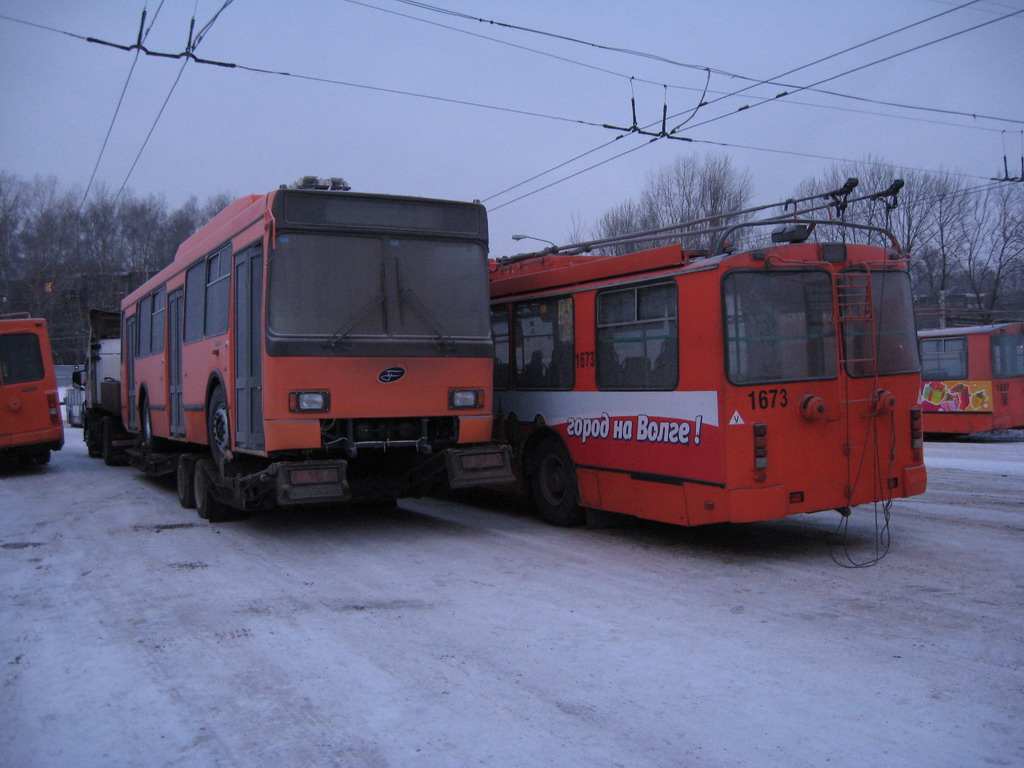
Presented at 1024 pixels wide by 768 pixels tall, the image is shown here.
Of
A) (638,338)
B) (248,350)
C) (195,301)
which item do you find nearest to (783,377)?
(638,338)

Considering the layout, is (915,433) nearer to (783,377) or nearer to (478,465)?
(783,377)

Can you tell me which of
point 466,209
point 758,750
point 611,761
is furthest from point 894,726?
point 466,209

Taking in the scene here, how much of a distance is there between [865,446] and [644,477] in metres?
2.04

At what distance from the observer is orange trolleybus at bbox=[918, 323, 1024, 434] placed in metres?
21.6

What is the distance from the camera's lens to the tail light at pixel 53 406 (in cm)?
1719

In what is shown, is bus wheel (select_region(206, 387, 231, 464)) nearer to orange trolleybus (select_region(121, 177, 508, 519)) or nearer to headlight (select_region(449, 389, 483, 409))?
orange trolleybus (select_region(121, 177, 508, 519))

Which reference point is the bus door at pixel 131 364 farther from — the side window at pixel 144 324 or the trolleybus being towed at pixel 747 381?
the trolleybus being towed at pixel 747 381

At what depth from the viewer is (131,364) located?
15.4 meters

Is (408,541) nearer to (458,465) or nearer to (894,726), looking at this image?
(458,465)

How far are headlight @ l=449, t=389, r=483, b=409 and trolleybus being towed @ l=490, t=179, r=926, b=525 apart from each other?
43.1 inches

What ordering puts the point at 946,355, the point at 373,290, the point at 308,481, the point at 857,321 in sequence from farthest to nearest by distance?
the point at 946,355 < the point at 373,290 < the point at 308,481 < the point at 857,321

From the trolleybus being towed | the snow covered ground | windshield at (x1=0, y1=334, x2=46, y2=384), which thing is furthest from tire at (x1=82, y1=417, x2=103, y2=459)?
the trolleybus being towed

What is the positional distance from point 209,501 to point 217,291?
2.48m

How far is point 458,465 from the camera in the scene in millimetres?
8938
